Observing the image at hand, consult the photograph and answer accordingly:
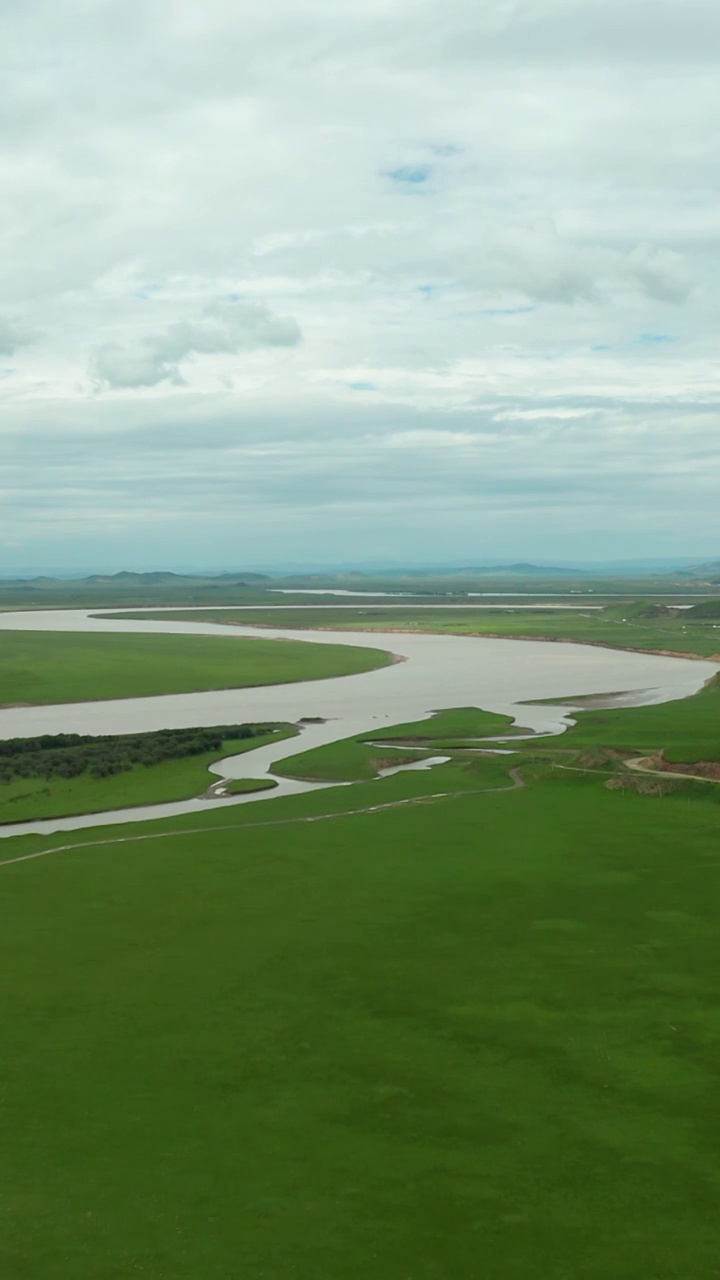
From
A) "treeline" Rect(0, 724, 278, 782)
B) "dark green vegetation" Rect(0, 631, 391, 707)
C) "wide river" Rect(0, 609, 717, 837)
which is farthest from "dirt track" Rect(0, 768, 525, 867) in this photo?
"dark green vegetation" Rect(0, 631, 391, 707)

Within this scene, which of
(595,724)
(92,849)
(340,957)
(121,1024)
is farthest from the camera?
(595,724)

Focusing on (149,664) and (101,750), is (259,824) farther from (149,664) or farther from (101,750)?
(149,664)

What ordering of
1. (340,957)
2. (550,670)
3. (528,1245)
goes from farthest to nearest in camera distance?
(550,670), (340,957), (528,1245)

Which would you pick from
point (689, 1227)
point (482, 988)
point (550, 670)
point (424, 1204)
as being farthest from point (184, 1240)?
point (550, 670)

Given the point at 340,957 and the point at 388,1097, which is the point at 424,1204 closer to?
the point at 388,1097

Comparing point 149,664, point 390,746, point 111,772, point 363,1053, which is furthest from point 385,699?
point 363,1053

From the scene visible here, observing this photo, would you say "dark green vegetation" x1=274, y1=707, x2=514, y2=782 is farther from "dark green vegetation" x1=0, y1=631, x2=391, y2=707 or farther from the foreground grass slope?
"dark green vegetation" x1=0, y1=631, x2=391, y2=707

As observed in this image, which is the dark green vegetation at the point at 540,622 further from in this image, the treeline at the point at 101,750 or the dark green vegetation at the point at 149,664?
the treeline at the point at 101,750
